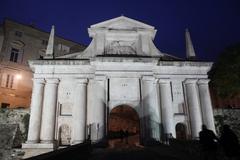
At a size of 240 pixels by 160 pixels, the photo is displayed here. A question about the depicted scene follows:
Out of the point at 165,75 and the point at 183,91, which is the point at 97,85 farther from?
the point at 183,91

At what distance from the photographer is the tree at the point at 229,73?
92.5 feet

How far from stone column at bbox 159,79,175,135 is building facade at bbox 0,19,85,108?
2344 cm

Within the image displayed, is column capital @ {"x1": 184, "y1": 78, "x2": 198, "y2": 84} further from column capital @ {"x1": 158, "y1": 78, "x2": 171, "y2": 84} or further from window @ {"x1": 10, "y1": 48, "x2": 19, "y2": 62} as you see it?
window @ {"x1": 10, "y1": 48, "x2": 19, "y2": 62}

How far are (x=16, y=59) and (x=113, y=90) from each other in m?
21.6

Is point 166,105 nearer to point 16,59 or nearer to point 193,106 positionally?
point 193,106

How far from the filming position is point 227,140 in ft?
25.0

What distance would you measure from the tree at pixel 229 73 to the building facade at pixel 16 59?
29376mm

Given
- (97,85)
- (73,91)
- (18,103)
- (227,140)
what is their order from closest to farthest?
(227,140)
(97,85)
(73,91)
(18,103)

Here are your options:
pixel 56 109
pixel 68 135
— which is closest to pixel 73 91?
pixel 56 109

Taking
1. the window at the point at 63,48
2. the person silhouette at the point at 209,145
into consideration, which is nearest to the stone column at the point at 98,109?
the person silhouette at the point at 209,145

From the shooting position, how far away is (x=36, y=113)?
20.8m

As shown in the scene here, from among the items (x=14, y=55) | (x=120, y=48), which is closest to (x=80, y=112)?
(x=120, y=48)

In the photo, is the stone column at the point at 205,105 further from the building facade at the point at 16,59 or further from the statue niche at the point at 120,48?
the building facade at the point at 16,59

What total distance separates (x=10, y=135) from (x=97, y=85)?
Answer: 36.5 ft
